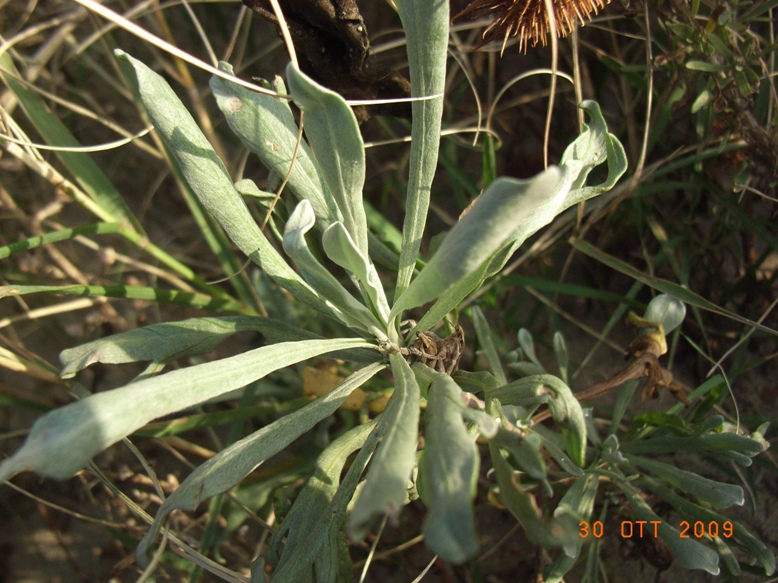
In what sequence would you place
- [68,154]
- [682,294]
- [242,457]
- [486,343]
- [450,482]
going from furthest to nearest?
[68,154] → [486,343] → [682,294] → [242,457] → [450,482]

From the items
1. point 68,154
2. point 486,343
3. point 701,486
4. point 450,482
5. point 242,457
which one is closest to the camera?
point 450,482

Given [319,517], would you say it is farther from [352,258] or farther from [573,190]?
[573,190]

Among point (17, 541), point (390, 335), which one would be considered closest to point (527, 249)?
point (390, 335)

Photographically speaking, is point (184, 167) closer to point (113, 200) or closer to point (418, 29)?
point (418, 29)

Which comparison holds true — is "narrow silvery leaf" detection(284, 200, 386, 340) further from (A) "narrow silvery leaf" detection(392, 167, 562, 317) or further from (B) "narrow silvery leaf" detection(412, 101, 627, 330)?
(A) "narrow silvery leaf" detection(392, 167, 562, 317)

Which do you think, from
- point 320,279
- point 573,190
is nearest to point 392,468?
point 320,279

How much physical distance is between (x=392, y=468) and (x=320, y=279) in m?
0.49

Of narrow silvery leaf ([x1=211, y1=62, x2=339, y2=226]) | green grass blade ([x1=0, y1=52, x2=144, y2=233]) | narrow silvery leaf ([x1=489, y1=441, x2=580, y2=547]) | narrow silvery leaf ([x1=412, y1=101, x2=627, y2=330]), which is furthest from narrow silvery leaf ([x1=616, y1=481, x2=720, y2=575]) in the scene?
green grass blade ([x1=0, y1=52, x2=144, y2=233])

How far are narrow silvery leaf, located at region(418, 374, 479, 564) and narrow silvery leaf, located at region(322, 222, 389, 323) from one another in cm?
29

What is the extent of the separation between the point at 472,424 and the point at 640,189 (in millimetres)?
1054

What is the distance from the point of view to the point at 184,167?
1.27 meters

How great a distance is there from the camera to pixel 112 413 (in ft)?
3.15
